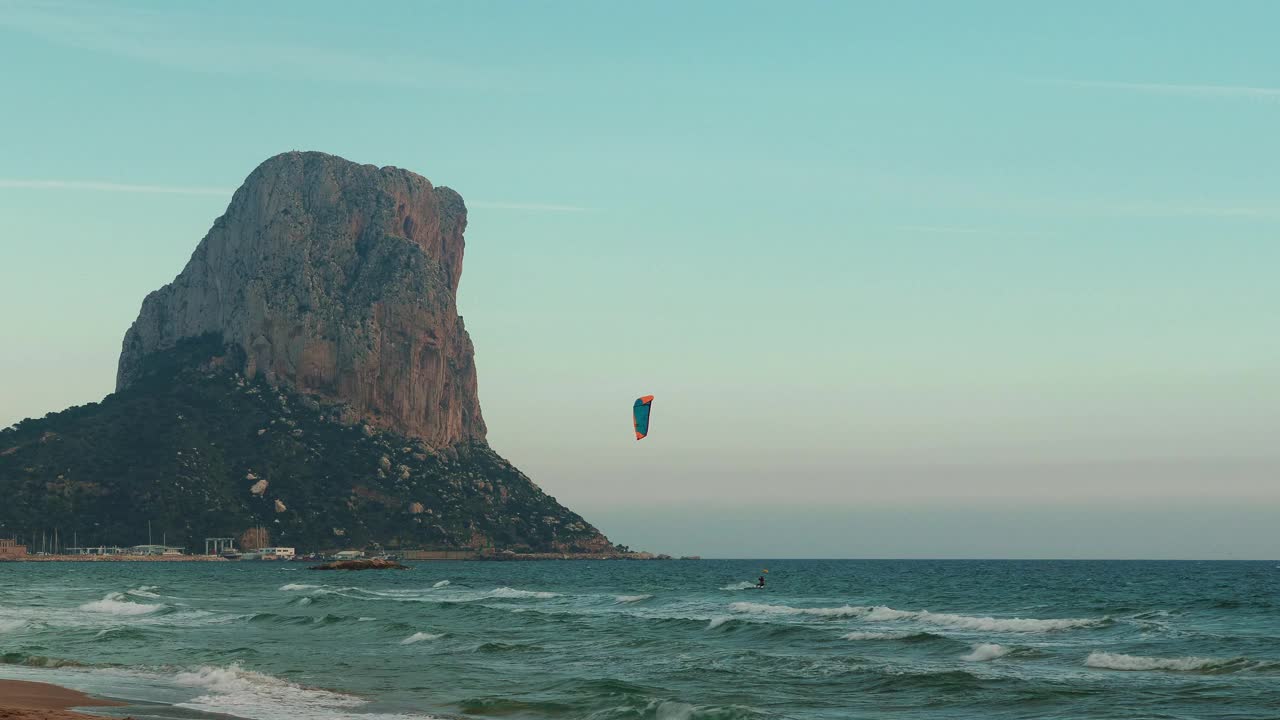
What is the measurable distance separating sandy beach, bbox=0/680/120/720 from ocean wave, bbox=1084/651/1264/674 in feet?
92.0

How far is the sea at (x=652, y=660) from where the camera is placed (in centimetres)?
3141

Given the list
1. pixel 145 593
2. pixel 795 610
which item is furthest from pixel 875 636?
pixel 145 593

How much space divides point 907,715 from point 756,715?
3.66m

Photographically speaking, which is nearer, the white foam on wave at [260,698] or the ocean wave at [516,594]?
the white foam on wave at [260,698]

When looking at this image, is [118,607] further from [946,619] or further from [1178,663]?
[1178,663]

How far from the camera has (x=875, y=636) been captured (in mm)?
49938

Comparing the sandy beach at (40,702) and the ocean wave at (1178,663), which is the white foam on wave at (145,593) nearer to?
the sandy beach at (40,702)

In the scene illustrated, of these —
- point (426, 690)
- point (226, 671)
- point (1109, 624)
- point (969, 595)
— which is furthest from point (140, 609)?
point (969, 595)

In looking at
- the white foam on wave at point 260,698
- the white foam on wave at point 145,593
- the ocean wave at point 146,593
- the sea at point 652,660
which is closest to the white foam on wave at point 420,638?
the sea at point 652,660

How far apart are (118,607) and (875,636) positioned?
41.8 meters

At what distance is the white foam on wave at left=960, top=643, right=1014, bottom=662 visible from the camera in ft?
137

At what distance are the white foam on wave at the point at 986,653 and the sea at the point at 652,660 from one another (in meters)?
0.13

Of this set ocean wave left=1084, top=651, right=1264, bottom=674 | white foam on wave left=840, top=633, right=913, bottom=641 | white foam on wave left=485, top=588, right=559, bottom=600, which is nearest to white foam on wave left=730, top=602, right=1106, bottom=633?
white foam on wave left=840, top=633, right=913, bottom=641

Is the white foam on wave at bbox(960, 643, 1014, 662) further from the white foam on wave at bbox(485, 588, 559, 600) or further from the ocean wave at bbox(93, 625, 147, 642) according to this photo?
the white foam on wave at bbox(485, 588, 559, 600)
